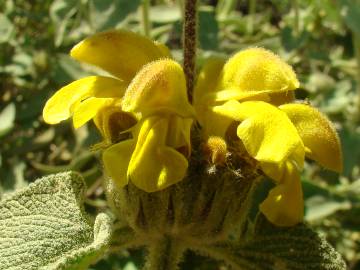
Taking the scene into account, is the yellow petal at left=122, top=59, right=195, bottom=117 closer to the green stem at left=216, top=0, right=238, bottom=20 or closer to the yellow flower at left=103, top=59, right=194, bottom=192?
the yellow flower at left=103, top=59, right=194, bottom=192

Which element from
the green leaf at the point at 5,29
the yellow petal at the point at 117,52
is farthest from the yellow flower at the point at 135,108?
the green leaf at the point at 5,29

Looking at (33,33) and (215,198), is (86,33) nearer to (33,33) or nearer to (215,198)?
(33,33)

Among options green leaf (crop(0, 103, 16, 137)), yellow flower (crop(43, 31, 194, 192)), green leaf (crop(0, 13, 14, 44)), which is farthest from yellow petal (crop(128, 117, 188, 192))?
green leaf (crop(0, 13, 14, 44))

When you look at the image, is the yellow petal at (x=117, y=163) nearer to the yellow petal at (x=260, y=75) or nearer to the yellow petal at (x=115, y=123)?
the yellow petal at (x=115, y=123)

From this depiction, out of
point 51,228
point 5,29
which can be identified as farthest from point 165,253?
point 5,29

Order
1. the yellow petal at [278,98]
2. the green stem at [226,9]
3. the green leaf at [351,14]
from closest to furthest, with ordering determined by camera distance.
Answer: the yellow petal at [278,98]
the green leaf at [351,14]
the green stem at [226,9]

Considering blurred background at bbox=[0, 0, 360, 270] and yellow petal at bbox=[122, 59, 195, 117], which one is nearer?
yellow petal at bbox=[122, 59, 195, 117]
